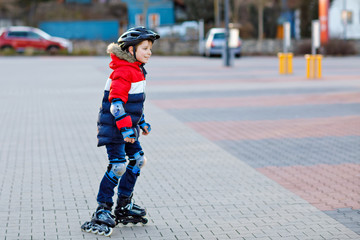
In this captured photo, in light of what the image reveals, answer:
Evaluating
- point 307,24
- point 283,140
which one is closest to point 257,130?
point 283,140

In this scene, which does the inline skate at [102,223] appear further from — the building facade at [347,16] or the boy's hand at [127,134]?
the building facade at [347,16]

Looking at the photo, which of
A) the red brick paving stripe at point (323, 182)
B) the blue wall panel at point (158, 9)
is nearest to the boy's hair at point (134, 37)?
the red brick paving stripe at point (323, 182)

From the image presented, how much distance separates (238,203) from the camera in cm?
663

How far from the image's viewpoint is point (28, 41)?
157 feet

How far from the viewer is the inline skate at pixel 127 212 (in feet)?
19.1

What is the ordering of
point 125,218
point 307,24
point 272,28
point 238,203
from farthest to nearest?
point 272,28
point 307,24
point 238,203
point 125,218

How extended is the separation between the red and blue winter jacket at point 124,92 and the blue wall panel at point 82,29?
54.2 m

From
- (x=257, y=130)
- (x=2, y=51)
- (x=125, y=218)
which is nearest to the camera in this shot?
(x=125, y=218)

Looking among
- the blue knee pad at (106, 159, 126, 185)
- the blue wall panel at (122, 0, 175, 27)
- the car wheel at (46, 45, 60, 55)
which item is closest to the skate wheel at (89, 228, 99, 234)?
the blue knee pad at (106, 159, 126, 185)

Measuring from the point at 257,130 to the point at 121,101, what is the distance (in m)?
6.43

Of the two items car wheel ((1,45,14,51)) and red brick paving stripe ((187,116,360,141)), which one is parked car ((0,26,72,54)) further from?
red brick paving stripe ((187,116,360,141))

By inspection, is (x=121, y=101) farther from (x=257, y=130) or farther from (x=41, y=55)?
(x=41, y=55)

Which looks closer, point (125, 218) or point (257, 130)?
point (125, 218)

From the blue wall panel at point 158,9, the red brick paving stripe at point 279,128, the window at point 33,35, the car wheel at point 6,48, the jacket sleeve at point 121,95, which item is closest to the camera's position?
the jacket sleeve at point 121,95
